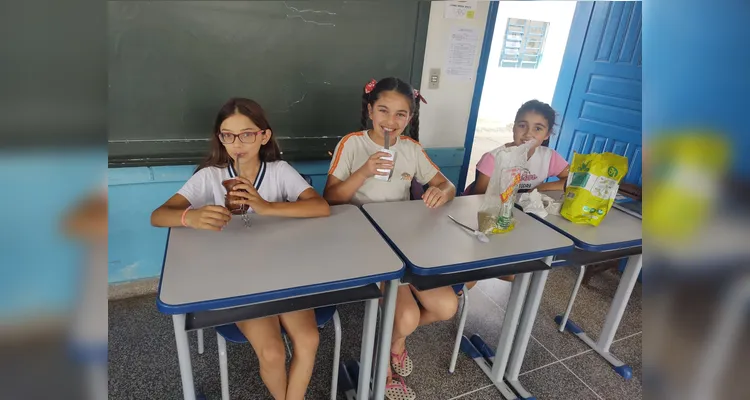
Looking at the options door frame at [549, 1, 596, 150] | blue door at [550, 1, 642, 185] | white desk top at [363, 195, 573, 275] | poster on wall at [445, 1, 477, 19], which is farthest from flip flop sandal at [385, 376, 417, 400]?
door frame at [549, 1, 596, 150]

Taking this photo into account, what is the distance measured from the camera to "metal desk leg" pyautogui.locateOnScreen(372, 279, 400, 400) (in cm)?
129

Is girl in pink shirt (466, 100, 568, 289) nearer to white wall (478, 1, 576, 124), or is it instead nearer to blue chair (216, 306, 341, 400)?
blue chair (216, 306, 341, 400)

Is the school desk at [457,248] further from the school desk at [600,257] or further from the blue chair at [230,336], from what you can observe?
the blue chair at [230,336]

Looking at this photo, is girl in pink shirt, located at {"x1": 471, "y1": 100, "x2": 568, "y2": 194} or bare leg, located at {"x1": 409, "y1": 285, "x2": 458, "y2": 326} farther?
girl in pink shirt, located at {"x1": 471, "y1": 100, "x2": 568, "y2": 194}

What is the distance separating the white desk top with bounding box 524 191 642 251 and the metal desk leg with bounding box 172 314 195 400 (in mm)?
1259

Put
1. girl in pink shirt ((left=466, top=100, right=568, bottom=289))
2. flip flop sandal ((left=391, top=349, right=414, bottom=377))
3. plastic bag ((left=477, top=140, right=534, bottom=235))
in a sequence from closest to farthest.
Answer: plastic bag ((left=477, top=140, right=534, bottom=235)) → flip flop sandal ((left=391, top=349, right=414, bottom=377)) → girl in pink shirt ((left=466, top=100, right=568, bottom=289))

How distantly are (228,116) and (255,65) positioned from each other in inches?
24.9

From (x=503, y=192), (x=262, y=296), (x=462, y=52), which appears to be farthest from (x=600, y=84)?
(x=262, y=296)

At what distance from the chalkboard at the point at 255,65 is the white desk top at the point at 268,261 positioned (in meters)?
0.82

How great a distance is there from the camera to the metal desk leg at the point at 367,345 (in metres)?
1.29

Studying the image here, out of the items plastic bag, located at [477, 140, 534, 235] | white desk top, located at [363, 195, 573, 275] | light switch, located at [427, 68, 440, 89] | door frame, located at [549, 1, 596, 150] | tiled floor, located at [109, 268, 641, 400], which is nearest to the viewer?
white desk top, located at [363, 195, 573, 275]

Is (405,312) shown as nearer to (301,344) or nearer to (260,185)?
(301,344)

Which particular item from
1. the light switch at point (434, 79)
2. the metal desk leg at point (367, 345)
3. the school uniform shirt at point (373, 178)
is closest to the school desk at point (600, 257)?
the school uniform shirt at point (373, 178)

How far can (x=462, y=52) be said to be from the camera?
237 cm
